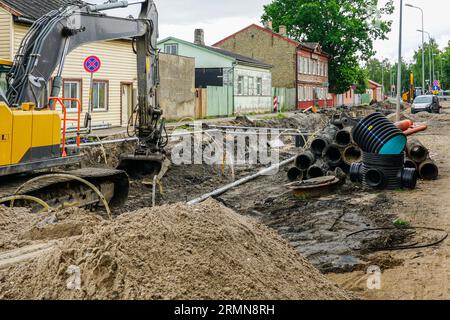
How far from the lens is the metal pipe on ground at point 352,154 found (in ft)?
48.2

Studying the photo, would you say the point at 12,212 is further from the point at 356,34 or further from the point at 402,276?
the point at 356,34

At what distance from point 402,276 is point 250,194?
7448 mm

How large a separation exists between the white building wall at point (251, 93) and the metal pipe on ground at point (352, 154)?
28.0 meters

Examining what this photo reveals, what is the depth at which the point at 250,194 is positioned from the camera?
14477mm

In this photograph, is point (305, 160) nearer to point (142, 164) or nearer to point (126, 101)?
point (142, 164)

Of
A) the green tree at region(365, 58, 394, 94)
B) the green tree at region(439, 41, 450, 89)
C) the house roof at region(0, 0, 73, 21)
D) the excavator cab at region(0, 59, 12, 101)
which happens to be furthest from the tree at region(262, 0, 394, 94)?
the green tree at region(365, 58, 394, 94)

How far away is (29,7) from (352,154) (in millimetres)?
13719

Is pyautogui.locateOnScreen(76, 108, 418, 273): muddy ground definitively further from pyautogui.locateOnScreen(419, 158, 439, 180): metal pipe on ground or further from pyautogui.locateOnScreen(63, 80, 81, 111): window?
pyautogui.locateOnScreen(63, 80, 81, 111): window

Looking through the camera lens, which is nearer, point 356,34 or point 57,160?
point 57,160

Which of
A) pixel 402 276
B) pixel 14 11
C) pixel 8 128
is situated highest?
pixel 14 11

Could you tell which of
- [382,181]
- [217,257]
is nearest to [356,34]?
[382,181]

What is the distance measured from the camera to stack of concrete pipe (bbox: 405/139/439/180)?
14.1 meters

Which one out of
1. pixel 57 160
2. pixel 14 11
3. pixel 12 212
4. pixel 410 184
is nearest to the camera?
pixel 12 212

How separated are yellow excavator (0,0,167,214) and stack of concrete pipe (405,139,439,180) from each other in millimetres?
7110
